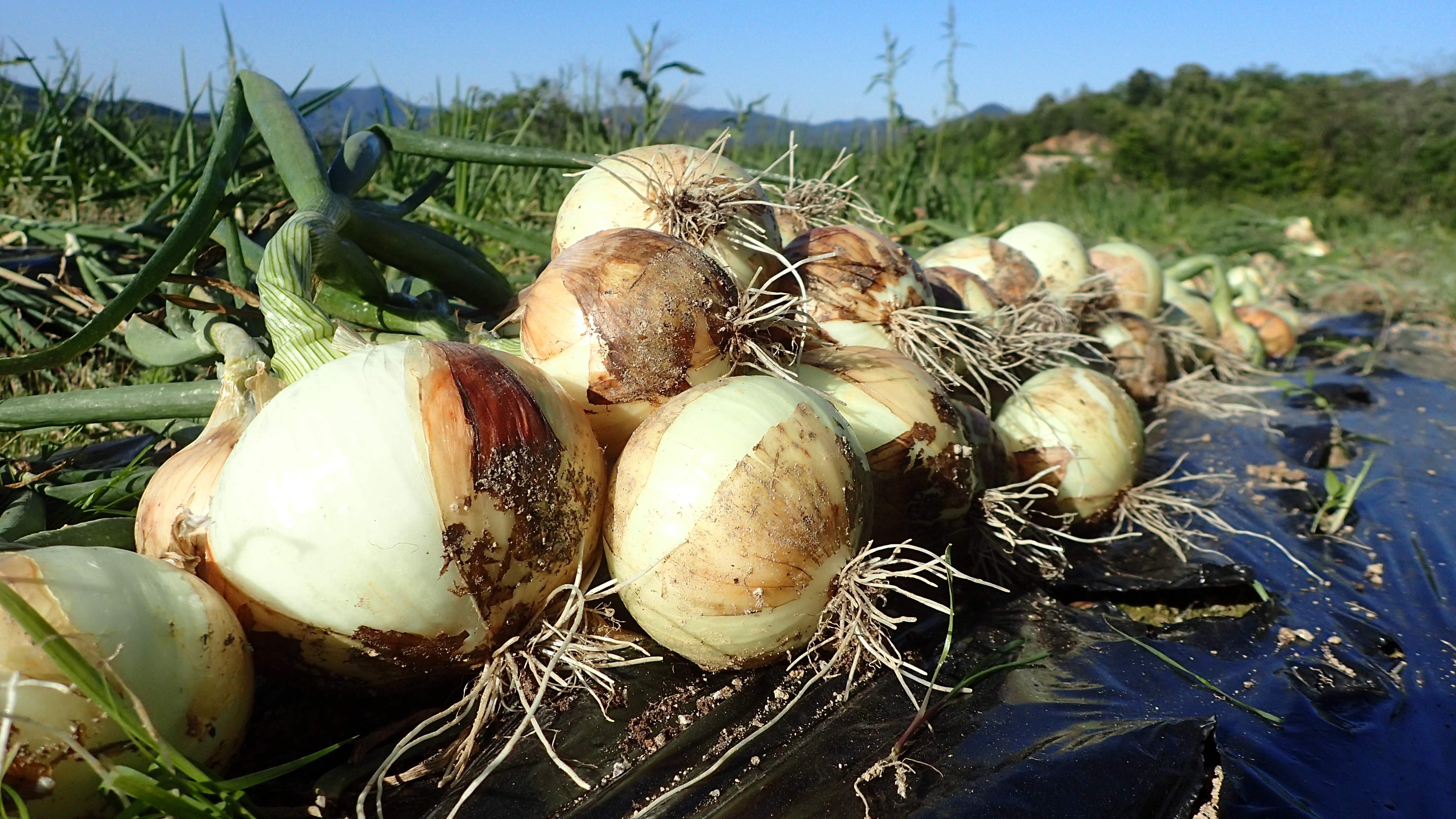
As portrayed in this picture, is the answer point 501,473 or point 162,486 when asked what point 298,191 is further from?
point 501,473

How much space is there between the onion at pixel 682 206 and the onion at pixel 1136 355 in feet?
5.95

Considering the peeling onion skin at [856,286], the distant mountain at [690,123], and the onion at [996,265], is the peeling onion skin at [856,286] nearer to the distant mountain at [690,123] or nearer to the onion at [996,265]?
the onion at [996,265]

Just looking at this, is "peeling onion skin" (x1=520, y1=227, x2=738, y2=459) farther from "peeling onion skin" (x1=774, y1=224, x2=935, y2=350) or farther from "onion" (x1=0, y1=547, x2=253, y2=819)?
"onion" (x1=0, y1=547, x2=253, y2=819)

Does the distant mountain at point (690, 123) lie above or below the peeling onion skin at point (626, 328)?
above

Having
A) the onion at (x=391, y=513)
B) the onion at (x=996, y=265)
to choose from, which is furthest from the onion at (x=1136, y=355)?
the onion at (x=391, y=513)

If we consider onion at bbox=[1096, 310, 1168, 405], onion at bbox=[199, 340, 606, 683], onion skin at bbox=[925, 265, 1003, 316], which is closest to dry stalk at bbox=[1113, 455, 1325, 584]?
onion skin at bbox=[925, 265, 1003, 316]

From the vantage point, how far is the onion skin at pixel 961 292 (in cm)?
250

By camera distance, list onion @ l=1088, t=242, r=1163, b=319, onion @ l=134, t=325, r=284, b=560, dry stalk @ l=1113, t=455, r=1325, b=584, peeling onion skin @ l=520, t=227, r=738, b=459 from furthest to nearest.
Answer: onion @ l=1088, t=242, r=1163, b=319, dry stalk @ l=1113, t=455, r=1325, b=584, peeling onion skin @ l=520, t=227, r=738, b=459, onion @ l=134, t=325, r=284, b=560

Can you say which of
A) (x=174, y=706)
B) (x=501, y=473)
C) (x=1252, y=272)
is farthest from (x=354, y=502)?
(x=1252, y=272)

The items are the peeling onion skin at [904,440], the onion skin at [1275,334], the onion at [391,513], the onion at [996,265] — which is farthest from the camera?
the onion skin at [1275,334]

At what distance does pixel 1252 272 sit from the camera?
5832 millimetres

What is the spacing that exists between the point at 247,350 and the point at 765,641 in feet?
3.42

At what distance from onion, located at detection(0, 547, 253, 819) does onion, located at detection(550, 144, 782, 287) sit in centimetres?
109

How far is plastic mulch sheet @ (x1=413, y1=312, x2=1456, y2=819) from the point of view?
127 centimetres
